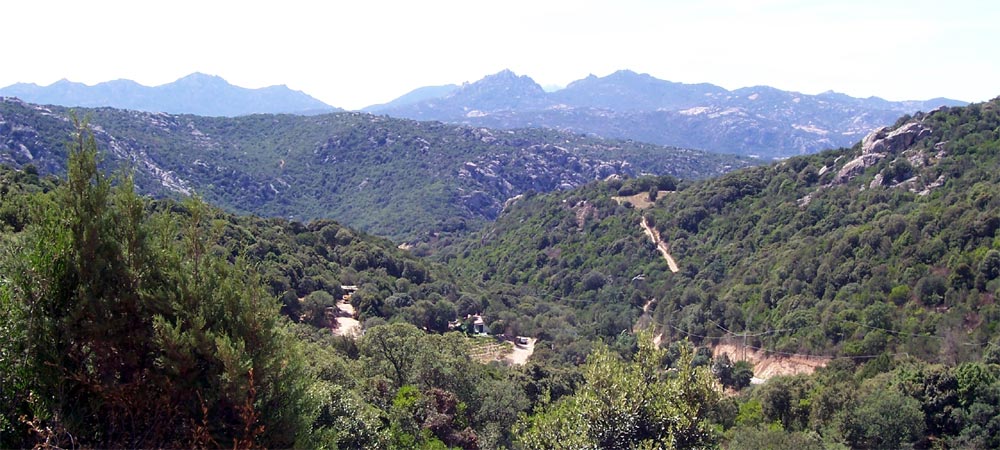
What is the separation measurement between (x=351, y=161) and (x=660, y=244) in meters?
106

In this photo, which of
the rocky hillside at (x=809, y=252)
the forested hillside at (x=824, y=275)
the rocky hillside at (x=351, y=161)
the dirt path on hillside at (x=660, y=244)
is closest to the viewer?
the forested hillside at (x=824, y=275)

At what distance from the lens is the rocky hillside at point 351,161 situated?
349ft

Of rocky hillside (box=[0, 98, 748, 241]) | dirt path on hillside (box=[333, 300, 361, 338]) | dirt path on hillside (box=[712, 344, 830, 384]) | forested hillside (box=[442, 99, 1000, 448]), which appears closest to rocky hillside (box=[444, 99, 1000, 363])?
forested hillside (box=[442, 99, 1000, 448])

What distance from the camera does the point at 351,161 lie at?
153125 millimetres

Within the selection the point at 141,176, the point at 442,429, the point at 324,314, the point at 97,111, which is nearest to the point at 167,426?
the point at 442,429

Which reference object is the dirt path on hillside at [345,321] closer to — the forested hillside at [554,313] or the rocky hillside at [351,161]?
the forested hillside at [554,313]

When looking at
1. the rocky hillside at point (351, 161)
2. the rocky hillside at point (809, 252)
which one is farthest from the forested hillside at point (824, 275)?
the rocky hillside at point (351, 161)

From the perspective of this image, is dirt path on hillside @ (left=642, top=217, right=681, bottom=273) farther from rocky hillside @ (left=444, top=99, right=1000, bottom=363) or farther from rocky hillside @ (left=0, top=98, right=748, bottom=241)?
rocky hillside @ (left=0, top=98, right=748, bottom=241)

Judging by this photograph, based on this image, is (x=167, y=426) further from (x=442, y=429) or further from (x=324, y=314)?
(x=324, y=314)

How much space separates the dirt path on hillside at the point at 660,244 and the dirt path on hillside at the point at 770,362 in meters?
18.7

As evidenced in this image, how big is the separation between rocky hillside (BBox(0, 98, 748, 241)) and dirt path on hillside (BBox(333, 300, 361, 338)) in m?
65.7

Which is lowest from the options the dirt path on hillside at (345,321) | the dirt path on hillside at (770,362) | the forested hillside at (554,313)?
the dirt path on hillside at (770,362)

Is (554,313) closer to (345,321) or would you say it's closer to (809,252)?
(809,252)

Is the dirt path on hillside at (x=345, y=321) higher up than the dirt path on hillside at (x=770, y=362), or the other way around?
the dirt path on hillside at (x=345, y=321)
